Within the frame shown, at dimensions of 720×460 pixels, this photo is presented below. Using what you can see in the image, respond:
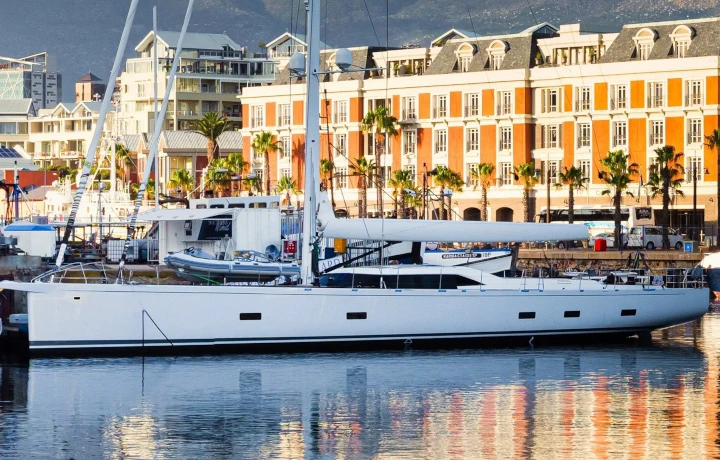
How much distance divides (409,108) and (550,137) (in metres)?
13.6

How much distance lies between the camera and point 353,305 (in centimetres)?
4553

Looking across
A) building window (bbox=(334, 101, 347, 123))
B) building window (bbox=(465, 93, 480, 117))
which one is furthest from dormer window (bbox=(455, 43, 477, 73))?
building window (bbox=(334, 101, 347, 123))

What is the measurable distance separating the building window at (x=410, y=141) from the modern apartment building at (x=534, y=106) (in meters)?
0.12

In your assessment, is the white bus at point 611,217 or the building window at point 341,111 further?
the building window at point 341,111

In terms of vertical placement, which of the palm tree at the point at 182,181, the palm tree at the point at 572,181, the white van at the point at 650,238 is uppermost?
the palm tree at the point at 182,181

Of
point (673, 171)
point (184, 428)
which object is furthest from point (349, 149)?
point (184, 428)

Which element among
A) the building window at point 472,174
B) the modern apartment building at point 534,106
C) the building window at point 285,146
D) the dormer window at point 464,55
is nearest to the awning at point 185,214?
the modern apartment building at point 534,106

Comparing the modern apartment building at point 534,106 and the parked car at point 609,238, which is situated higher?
the modern apartment building at point 534,106

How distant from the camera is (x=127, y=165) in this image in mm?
166250

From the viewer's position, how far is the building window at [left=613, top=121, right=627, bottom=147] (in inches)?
4542

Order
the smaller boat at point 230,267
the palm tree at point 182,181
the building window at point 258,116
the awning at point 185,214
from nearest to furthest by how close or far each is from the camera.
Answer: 1. the smaller boat at point 230,267
2. the awning at point 185,214
3. the palm tree at point 182,181
4. the building window at point 258,116

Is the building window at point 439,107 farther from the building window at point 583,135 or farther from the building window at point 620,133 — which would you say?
the building window at point 620,133

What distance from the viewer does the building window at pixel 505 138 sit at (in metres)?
122

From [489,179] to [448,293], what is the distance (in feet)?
250
